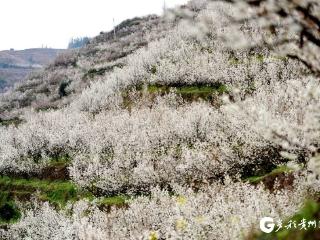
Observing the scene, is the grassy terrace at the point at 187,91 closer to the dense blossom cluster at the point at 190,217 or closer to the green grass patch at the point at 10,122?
the green grass patch at the point at 10,122

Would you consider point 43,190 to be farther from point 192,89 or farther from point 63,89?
point 63,89

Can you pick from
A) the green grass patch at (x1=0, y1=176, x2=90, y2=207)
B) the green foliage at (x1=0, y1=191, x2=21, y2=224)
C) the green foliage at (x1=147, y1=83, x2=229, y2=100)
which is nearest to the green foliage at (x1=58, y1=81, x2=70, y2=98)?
the green foliage at (x1=147, y1=83, x2=229, y2=100)

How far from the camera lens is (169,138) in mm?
63031

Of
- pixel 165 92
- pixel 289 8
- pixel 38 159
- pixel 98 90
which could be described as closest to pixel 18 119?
pixel 98 90

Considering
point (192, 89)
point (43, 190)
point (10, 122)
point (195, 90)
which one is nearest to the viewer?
point (43, 190)

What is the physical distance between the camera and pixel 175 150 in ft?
191

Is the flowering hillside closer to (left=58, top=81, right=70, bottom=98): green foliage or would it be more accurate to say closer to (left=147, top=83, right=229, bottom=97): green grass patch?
(left=147, top=83, right=229, bottom=97): green grass patch

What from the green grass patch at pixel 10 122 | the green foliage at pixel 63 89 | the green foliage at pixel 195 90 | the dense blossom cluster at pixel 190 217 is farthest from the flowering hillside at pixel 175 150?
the green foliage at pixel 63 89

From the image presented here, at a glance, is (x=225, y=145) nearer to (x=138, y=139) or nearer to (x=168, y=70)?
(x=138, y=139)

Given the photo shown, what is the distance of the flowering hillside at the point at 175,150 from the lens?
21906mm

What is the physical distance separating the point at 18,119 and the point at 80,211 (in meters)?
74.5

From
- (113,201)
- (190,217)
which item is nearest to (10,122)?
(113,201)

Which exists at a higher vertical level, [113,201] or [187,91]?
[187,91]

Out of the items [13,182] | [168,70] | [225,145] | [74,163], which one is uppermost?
[168,70]
